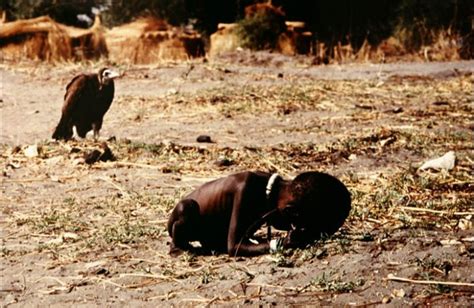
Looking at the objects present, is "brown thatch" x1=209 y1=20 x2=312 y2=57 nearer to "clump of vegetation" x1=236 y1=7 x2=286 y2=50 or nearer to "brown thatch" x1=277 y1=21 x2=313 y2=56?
"brown thatch" x1=277 y1=21 x2=313 y2=56

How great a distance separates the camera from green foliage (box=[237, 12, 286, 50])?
55.4ft

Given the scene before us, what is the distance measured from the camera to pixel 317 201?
3.54 meters

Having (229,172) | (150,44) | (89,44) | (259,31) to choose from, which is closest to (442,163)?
(229,172)

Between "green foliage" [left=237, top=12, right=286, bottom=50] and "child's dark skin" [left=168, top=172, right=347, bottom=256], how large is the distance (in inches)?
514

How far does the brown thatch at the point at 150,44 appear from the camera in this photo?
47.3 feet

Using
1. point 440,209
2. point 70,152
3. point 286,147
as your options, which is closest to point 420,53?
point 286,147

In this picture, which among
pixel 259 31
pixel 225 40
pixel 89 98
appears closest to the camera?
pixel 89 98

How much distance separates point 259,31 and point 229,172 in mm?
11246

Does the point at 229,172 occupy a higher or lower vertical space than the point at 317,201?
lower

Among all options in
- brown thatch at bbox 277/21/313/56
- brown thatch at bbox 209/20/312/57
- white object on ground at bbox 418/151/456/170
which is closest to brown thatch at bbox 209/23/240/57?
brown thatch at bbox 209/20/312/57

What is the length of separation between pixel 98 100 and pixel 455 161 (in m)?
3.31

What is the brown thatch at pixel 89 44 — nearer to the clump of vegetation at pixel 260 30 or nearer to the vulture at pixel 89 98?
the clump of vegetation at pixel 260 30

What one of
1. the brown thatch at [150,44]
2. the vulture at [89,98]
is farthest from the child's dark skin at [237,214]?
the brown thatch at [150,44]

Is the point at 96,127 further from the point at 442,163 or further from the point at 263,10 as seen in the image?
the point at 263,10
